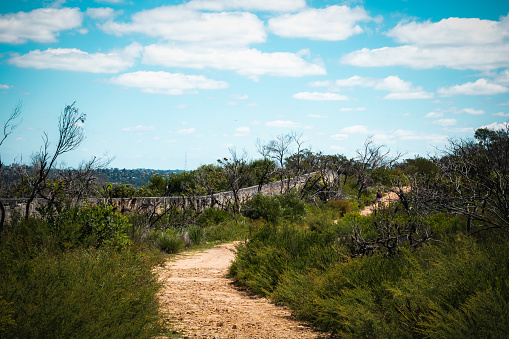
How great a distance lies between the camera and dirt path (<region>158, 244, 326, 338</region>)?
547 cm

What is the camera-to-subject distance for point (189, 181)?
29531mm

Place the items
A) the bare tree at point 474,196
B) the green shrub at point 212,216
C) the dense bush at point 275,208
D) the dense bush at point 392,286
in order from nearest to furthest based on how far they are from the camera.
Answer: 1. the dense bush at point 392,286
2. the bare tree at point 474,196
3. the green shrub at point 212,216
4. the dense bush at point 275,208

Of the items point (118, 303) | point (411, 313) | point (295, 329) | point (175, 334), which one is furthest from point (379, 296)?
point (118, 303)

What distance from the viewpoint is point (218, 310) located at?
6555 millimetres

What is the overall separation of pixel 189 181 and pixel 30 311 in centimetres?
2641

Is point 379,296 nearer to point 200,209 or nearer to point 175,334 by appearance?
point 175,334

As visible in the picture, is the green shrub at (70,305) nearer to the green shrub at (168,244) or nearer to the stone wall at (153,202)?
the green shrub at (168,244)

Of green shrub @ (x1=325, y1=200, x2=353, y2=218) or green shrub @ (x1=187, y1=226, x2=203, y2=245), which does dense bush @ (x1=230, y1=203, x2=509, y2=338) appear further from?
green shrub @ (x1=325, y1=200, x2=353, y2=218)

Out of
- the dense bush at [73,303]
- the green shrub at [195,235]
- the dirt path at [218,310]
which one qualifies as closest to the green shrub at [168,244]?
the green shrub at [195,235]

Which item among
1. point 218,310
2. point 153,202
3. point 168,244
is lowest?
point 218,310

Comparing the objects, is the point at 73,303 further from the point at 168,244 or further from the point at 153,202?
the point at 153,202

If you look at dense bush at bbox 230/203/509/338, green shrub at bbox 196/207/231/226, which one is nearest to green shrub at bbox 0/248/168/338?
dense bush at bbox 230/203/509/338

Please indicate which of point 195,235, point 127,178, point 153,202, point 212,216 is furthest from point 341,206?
point 127,178

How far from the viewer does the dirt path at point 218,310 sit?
5.47m
